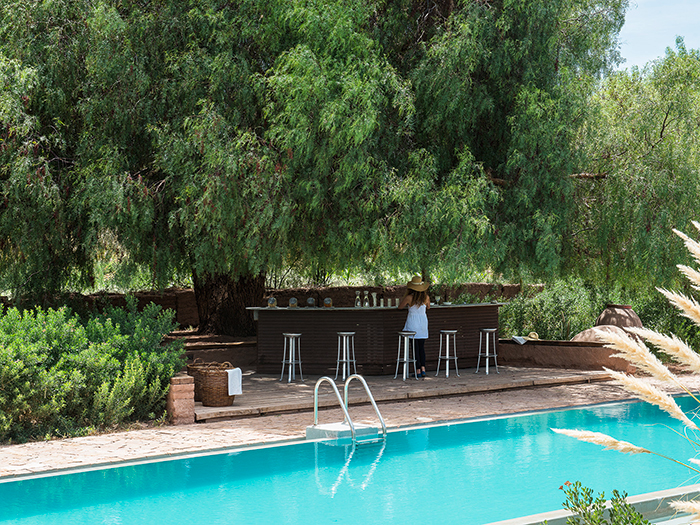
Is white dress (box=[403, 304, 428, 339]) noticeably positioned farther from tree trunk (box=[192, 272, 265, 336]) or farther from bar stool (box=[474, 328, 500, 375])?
tree trunk (box=[192, 272, 265, 336])

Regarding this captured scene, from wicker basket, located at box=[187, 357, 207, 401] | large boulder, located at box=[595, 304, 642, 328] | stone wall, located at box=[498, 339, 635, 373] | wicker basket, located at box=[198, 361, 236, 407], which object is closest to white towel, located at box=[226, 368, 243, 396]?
wicker basket, located at box=[198, 361, 236, 407]

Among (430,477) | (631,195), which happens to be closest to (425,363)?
(631,195)

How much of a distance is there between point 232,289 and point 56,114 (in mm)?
6751

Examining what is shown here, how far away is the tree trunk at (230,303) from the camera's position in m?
18.2

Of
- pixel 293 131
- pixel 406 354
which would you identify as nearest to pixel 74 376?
pixel 293 131

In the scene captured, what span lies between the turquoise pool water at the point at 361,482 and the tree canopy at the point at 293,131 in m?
3.13

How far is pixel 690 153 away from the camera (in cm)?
1284

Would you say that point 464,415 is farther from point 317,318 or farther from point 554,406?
point 317,318

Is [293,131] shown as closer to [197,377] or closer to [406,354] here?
[197,377]

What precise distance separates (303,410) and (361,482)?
143 inches

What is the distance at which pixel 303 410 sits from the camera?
11.3 metres

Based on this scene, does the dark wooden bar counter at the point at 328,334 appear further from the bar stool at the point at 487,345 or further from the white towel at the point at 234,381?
the white towel at the point at 234,381

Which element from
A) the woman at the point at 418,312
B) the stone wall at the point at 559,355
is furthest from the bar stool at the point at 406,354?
the stone wall at the point at 559,355

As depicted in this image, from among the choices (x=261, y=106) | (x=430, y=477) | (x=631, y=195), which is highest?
(x=261, y=106)
